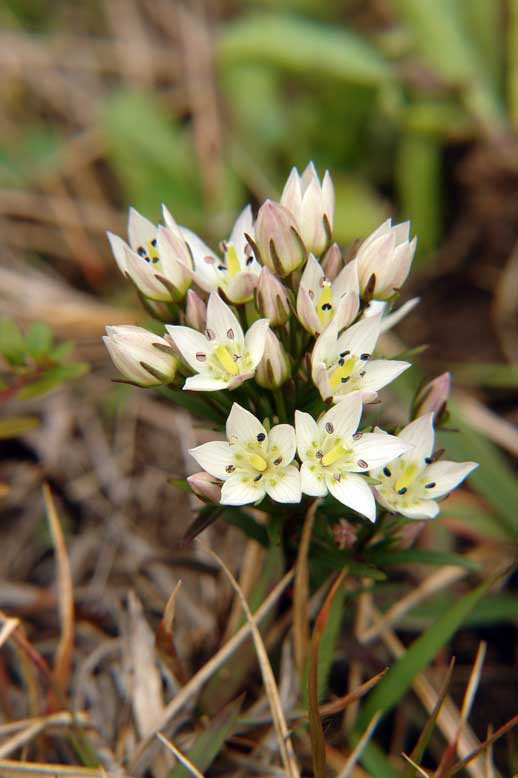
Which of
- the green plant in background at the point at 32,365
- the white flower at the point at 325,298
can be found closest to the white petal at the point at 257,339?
the white flower at the point at 325,298

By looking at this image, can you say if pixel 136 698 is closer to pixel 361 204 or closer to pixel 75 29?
pixel 361 204

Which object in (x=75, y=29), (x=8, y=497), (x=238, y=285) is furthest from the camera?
(x=75, y=29)

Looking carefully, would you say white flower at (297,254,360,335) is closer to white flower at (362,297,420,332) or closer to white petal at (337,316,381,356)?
white petal at (337,316,381,356)

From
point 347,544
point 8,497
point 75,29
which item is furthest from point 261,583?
point 75,29

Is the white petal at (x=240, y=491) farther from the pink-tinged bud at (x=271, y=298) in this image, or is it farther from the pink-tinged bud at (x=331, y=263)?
the pink-tinged bud at (x=331, y=263)

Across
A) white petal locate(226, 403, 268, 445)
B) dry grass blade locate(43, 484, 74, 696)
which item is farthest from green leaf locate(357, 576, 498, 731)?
dry grass blade locate(43, 484, 74, 696)

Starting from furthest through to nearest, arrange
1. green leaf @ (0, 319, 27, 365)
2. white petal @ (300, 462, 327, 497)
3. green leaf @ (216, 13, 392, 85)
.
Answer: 1. green leaf @ (216, 13, 392, 85)
2. green leaf @ (0, 319, 27, 365)
3. white petal @ (300, 462, 327, 497)

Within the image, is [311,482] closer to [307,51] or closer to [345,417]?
[345,417]

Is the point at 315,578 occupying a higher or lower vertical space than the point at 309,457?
lower
